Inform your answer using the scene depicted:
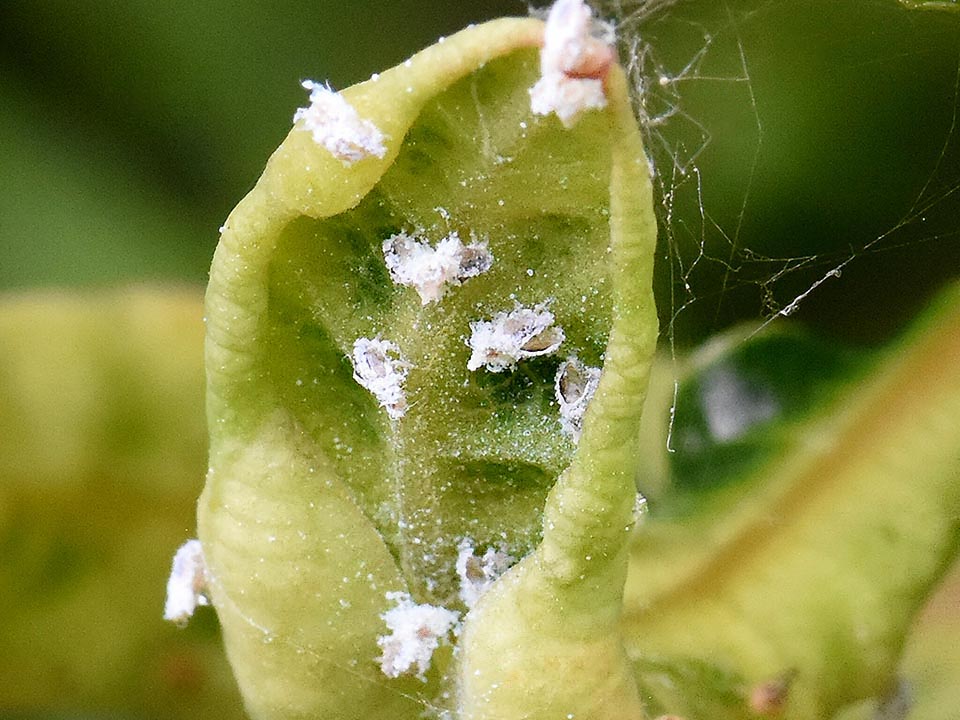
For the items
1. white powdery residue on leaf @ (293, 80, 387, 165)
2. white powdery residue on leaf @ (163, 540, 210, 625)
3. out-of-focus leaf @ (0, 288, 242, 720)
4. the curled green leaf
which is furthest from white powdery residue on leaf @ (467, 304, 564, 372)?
out-of-focus leaf @ (0, 288, 242, 720)

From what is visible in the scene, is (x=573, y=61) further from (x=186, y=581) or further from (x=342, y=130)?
(x=186, y=581)

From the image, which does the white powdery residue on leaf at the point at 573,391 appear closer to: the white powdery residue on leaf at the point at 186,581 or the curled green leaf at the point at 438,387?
the curled green leaf at the point at 438,387

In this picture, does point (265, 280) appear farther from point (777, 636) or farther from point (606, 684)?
point (777, 636)

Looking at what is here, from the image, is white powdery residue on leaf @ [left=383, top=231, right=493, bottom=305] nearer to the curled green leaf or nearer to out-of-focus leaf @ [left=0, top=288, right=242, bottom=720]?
the curled green leaf

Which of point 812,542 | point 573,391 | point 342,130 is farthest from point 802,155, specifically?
point 342,130

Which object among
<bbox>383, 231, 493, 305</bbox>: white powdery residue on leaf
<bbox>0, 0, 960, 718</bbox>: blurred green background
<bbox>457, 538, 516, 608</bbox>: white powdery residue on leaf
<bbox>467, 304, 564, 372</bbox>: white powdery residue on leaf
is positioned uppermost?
<bbox>0, 0, 960, 718</bbox>: blurred green background

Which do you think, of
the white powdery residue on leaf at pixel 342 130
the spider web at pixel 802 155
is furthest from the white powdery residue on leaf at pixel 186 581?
the spider web at pixel 802 155

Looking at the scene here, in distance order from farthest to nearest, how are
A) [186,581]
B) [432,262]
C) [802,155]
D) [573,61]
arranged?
1. [802,155]
2. [186,581]
3. [432,262]
4. [573,61]
